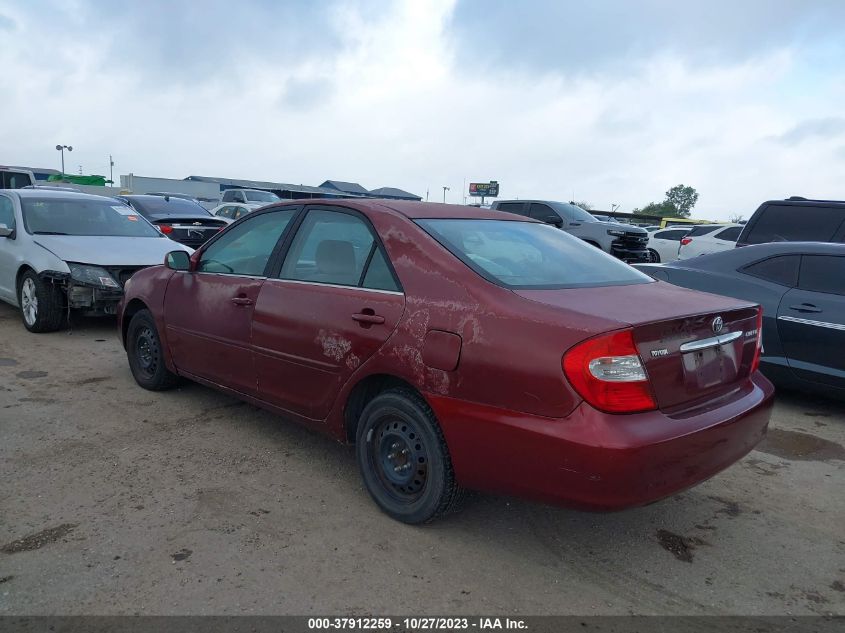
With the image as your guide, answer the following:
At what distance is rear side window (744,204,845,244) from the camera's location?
7988 millimetres

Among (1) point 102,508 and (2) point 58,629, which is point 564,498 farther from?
(1) point 102,508

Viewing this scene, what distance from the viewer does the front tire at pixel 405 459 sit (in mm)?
3088

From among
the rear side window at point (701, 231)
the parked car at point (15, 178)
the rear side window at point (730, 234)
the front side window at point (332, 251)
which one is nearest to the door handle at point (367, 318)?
the front side window at point (332, 251)

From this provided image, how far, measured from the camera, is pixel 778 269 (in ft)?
18.4

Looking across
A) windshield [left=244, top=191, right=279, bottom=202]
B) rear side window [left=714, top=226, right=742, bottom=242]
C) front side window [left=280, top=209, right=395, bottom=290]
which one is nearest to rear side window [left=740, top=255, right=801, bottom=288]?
front side window [left=280, top=209, right=395, bottom=290]

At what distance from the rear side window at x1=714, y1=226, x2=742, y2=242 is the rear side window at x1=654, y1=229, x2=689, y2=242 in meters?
3.55

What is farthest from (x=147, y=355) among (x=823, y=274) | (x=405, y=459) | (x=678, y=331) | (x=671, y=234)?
(x=671, y=234)

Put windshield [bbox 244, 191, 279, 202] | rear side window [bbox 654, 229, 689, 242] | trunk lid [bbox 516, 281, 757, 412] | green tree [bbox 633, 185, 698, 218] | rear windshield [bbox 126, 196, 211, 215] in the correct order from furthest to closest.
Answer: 1. green tree [bbox 633, 185, 698, 218]
2. windshield [bbox 244, 191, 279, 202]
3. rear side window [bbox 654, 229, 689, 242]
4. rear windshield [bbox 126, 196, 211, 215]
5. trunk lid [bbox 516, 281, 757, 412]

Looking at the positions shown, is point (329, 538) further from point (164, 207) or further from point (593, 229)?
point (593, 229)

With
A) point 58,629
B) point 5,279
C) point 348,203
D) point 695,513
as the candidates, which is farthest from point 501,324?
point 5,279

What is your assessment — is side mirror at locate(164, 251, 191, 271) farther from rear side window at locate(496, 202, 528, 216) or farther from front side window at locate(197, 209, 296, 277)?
rear side window at locate(496, 202, 528, 216)

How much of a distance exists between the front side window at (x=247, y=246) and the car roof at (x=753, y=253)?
12.6 ft

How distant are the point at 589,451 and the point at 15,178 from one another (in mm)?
20872

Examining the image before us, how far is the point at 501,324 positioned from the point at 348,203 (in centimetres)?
142
